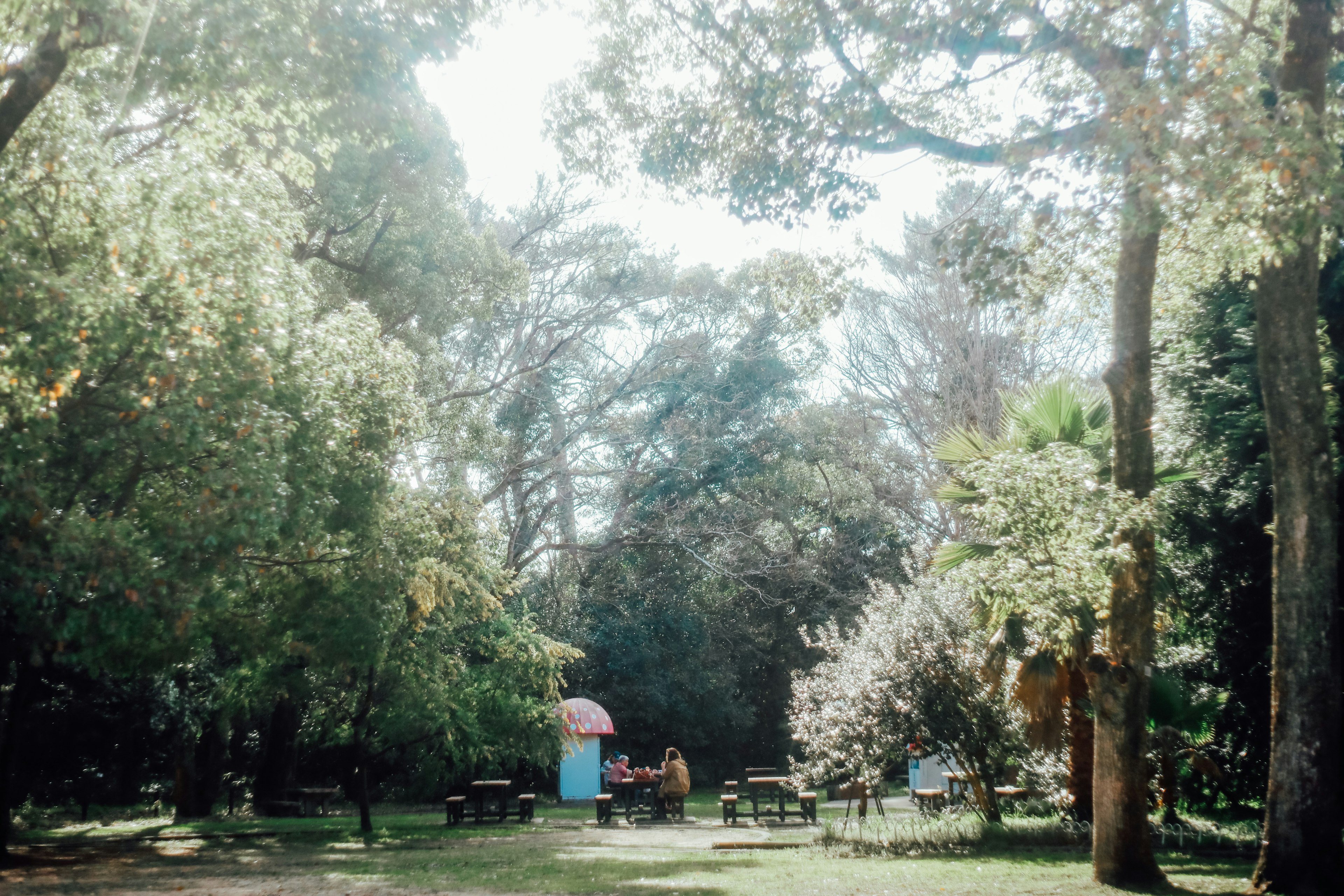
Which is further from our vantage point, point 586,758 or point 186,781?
point 586,758

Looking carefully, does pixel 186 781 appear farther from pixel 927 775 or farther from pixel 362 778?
pixel 927 775

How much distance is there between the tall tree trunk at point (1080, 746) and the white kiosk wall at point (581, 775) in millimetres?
14925

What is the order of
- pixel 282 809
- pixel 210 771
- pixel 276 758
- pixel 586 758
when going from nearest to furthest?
pixel 282 809
pixel 276 758
pixel 210 771
pixel 586 758

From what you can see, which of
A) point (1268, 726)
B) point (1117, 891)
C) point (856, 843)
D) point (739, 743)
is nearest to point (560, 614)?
point (739, 743)

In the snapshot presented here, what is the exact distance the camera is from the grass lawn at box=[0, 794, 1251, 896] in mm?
9219

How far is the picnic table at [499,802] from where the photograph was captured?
62.5 ft

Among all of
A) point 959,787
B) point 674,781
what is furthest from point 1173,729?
point 674,781

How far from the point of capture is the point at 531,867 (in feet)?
37.3

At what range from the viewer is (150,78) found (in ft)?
27.8

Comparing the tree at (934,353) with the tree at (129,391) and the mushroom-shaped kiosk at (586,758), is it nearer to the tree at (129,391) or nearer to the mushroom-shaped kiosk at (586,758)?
the mushroom-shaped kiosk at (586,758)

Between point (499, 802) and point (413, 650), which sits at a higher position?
point (413, 650)

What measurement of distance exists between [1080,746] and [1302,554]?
15.7ft

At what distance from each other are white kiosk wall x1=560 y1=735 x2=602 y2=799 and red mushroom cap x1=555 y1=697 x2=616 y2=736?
0.83 m

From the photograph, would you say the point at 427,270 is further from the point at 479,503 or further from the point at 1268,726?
the point at 1268,726
